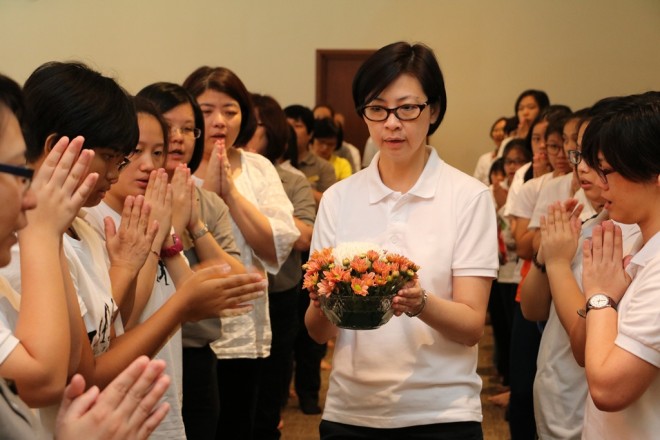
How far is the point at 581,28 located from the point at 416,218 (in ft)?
27.1

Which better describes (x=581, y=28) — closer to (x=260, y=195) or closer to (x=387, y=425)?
(x=260, y=195)

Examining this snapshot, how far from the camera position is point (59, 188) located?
157cm

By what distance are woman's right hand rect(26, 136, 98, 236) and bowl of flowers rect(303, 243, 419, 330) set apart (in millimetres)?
641

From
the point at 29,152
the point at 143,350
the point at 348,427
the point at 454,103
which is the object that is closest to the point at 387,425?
the point at 348,427

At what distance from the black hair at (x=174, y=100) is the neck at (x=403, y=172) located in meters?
0.88

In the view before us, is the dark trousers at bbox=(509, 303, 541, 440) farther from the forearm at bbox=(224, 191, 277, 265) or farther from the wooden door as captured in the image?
the wooden door

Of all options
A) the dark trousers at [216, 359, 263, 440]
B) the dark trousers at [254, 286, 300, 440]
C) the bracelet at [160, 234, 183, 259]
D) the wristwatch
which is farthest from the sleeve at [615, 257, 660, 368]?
the dark trousers at [254, 286, 300, 440]

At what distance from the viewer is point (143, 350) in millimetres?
1957

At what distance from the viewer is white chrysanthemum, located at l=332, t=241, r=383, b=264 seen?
2018 millimetres

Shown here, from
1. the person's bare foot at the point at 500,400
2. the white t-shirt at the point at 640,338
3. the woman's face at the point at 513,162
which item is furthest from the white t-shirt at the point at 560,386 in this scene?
the woman's face at the point at 513,162

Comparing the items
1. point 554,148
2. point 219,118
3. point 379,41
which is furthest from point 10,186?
point 379,41

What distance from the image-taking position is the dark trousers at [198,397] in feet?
9.05

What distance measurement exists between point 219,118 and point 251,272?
1.08 metres

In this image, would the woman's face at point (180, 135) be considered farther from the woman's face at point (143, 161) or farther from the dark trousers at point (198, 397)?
the dark trousers at point (198, 397)
